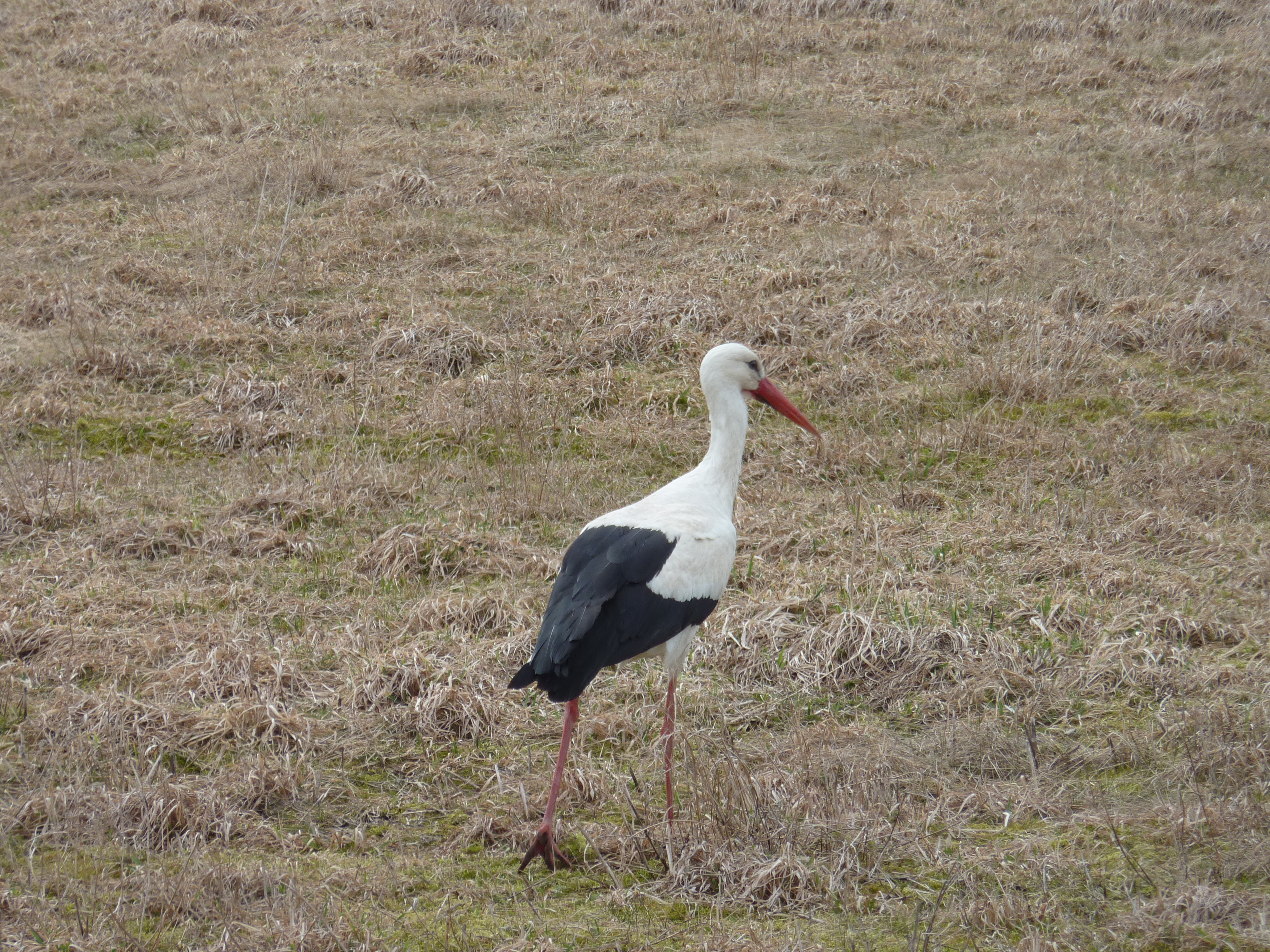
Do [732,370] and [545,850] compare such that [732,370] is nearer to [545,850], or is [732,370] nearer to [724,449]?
[724,449]

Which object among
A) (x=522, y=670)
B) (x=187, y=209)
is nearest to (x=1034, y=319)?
(x=522, y=670)

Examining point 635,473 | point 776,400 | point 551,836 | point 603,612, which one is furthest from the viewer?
point 635,473

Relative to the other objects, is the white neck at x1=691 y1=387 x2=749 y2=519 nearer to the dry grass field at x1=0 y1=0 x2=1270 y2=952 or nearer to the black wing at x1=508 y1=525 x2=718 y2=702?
the black wing at x1=508 y1=525 x2=718 y2=702

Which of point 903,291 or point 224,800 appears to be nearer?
point 224,800

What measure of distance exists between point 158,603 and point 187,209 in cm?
559

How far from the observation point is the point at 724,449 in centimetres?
462

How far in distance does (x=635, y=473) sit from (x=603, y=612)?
112 inches

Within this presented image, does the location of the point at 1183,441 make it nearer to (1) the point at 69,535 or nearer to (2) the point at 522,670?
(2) the point at 522,670

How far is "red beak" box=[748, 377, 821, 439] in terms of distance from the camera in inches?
191

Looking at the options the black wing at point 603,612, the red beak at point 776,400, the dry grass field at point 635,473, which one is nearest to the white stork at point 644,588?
the black wing at point 603,612

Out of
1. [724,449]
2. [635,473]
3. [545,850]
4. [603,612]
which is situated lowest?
[635,473]

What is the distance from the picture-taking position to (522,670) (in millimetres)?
3809

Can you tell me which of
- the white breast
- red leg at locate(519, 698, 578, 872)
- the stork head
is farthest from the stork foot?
the stork head

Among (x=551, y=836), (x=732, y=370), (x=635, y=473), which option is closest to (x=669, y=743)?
(x=551, y=836)
